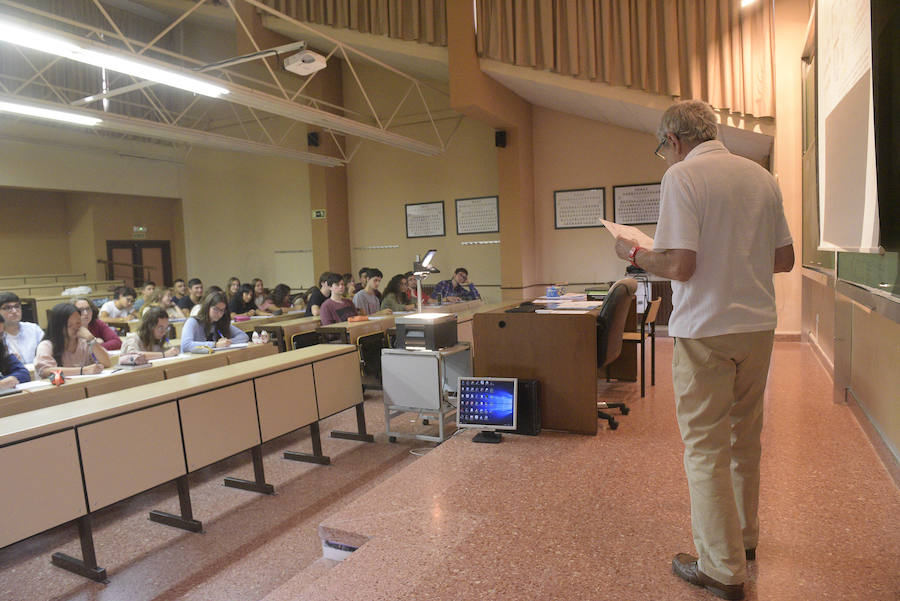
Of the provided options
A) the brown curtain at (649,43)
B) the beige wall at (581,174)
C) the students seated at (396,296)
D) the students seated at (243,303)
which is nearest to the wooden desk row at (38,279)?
the students seated at (243,303)

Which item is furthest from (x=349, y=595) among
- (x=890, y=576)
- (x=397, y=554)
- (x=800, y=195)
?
(x=800, y=195)

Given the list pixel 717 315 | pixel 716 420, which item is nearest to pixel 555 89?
pixel 717 315

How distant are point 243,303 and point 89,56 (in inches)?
167

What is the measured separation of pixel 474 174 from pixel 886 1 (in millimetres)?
8262

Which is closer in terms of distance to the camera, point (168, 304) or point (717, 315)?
point (717, 315)

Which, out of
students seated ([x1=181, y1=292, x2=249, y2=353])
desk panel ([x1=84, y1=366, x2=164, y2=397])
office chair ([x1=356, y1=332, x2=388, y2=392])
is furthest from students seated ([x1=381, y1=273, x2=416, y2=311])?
desk panel ([x1=84, y1=366, x2=164, y2=397])

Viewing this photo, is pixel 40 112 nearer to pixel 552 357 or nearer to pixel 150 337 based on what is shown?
pixel 150 337

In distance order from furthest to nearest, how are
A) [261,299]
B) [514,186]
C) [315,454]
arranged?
[261,299] < [514,186] < [315,454]

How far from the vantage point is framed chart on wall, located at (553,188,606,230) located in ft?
28.7

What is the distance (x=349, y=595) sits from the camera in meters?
1.77

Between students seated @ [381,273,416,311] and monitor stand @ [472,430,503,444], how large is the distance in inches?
155

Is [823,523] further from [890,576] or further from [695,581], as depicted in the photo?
[695,581]

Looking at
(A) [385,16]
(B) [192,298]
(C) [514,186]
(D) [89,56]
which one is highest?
(A) [385,16]

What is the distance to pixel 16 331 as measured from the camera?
4.75 m
